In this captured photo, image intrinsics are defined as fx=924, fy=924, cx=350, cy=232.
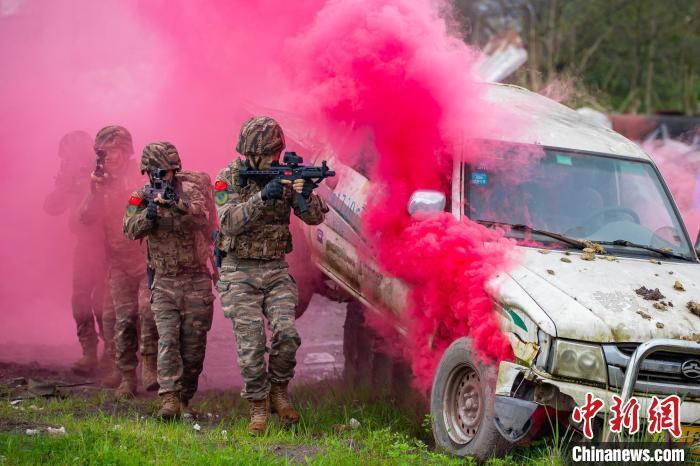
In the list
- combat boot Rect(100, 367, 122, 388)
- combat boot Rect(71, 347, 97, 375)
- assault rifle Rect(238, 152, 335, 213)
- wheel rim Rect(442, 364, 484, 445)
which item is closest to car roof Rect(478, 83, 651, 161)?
assault rifle Rect(238, 152, 335, 213)

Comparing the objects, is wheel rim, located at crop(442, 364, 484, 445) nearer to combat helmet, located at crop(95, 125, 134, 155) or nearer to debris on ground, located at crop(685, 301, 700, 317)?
debris on ground, located at crop(685, 301, 700, 317)

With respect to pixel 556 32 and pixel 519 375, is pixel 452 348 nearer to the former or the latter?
pixel 519 375

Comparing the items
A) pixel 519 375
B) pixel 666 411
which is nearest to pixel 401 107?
Answer: pixel 519 375

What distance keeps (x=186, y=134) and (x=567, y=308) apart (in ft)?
21.8

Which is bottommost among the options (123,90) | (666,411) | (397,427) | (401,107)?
(397,427)

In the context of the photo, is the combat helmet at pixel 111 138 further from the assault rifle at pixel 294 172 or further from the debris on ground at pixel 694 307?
the debris on ground at pixel 694 307

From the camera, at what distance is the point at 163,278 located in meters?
6.91

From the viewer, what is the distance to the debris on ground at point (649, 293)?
17.3 ft

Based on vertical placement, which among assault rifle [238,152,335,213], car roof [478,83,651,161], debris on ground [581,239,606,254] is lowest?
debris on ground [581,239,606,254]

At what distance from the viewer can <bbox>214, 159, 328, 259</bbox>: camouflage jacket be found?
20.3 ft

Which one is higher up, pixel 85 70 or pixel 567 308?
pixel 85 70

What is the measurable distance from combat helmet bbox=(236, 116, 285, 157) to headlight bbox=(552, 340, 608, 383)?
7.96 feet

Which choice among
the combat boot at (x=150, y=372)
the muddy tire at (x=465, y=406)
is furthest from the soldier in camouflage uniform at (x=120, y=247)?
the muddy tire at (x=465, y=406)

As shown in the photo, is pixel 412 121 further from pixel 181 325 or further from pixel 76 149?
pixel 76 149
